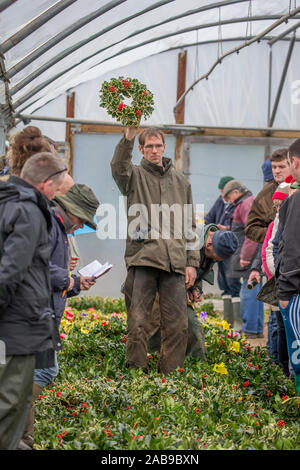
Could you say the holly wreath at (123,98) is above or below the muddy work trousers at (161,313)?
above

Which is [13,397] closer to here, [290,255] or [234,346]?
[290,255]

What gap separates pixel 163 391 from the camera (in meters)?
4.76

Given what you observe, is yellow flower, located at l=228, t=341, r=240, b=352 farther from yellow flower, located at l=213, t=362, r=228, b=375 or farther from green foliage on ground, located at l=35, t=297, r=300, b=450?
yellow flower, located at l=213, t=362, r=228, b=375

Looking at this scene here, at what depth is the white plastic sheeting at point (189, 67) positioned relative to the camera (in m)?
10.7

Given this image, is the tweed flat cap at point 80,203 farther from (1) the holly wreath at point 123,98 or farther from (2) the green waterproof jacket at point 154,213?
(1) the holly wreath at point 123,98

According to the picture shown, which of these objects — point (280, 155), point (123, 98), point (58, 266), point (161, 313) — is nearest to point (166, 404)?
point (58, 266)

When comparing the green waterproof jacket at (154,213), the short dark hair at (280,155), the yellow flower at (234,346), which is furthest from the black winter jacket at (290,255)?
the yellow flower at (234,346)

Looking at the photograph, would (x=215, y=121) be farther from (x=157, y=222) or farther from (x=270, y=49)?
(x=157, y=222)

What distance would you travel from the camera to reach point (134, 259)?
5.47 meters

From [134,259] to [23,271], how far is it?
233cm

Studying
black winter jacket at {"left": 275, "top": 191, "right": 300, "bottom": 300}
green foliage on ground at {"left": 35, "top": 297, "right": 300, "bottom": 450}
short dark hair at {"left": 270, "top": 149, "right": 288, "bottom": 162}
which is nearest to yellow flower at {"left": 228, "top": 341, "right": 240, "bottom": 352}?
green foliage on ground at {"left": 35, "top": 297, "right": 300, "bottom": 450}

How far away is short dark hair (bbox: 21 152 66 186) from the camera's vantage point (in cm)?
346
